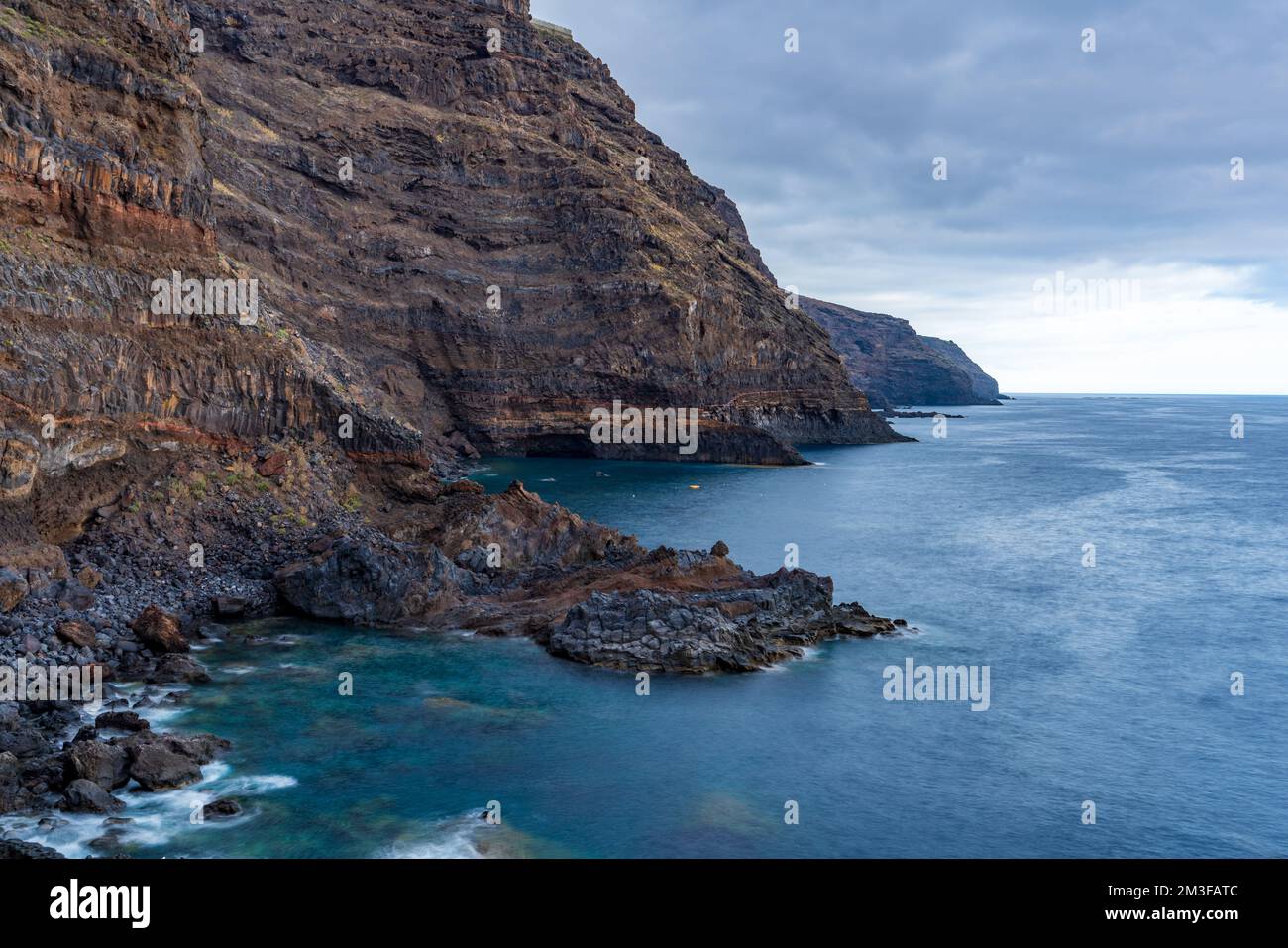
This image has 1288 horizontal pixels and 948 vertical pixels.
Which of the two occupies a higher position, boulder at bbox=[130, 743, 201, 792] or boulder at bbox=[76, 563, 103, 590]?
boulder at bbox=[76, 563, 103, 590]

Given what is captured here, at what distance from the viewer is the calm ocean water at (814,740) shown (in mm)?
26734

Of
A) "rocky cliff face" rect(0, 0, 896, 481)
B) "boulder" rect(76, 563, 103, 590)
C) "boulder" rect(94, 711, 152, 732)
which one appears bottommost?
"boulder" rect(94, 711, 152, 732)

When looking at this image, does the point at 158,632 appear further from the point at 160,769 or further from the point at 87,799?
the point at 87,799

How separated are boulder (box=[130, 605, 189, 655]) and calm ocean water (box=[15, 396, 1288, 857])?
1.41 meters

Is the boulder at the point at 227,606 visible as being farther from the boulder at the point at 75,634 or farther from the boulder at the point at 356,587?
the boulder at the point at 75,634

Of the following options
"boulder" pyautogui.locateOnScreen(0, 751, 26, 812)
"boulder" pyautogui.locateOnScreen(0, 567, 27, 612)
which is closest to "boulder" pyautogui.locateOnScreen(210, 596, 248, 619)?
"boulder" pyautogui.locateOnScreen(0, 567, 27, 612)

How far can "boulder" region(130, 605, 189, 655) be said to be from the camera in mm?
38031

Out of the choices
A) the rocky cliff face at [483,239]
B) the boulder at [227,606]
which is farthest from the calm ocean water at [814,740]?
the rocky cliff face at [483,239]

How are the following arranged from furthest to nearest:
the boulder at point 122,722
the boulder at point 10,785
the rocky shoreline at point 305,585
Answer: the rocky shoreline at point 305,585
the boulder at point 122,722
the boulder at point 10,785

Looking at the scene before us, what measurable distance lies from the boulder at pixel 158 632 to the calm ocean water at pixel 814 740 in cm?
141

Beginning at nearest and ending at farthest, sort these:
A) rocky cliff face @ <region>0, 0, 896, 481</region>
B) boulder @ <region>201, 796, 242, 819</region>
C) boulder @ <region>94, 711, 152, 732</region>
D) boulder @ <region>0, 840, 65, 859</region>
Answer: boulder @ <region>0, 840, 65, 859</region>, boulder @ <region>201, 796, 242, 819</region>, boulder @ <region>94, 711, 152, 732</region>, rocky cliff face @ <region>0, 0, 896, 481</region>

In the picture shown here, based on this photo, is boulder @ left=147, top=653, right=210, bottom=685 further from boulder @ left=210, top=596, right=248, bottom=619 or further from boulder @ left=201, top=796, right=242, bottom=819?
boulder @ left=201, top=796, right=242, bottom=819

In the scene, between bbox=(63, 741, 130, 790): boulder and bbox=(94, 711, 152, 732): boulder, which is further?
bbox=(94, 711, 152, 732): boulder
